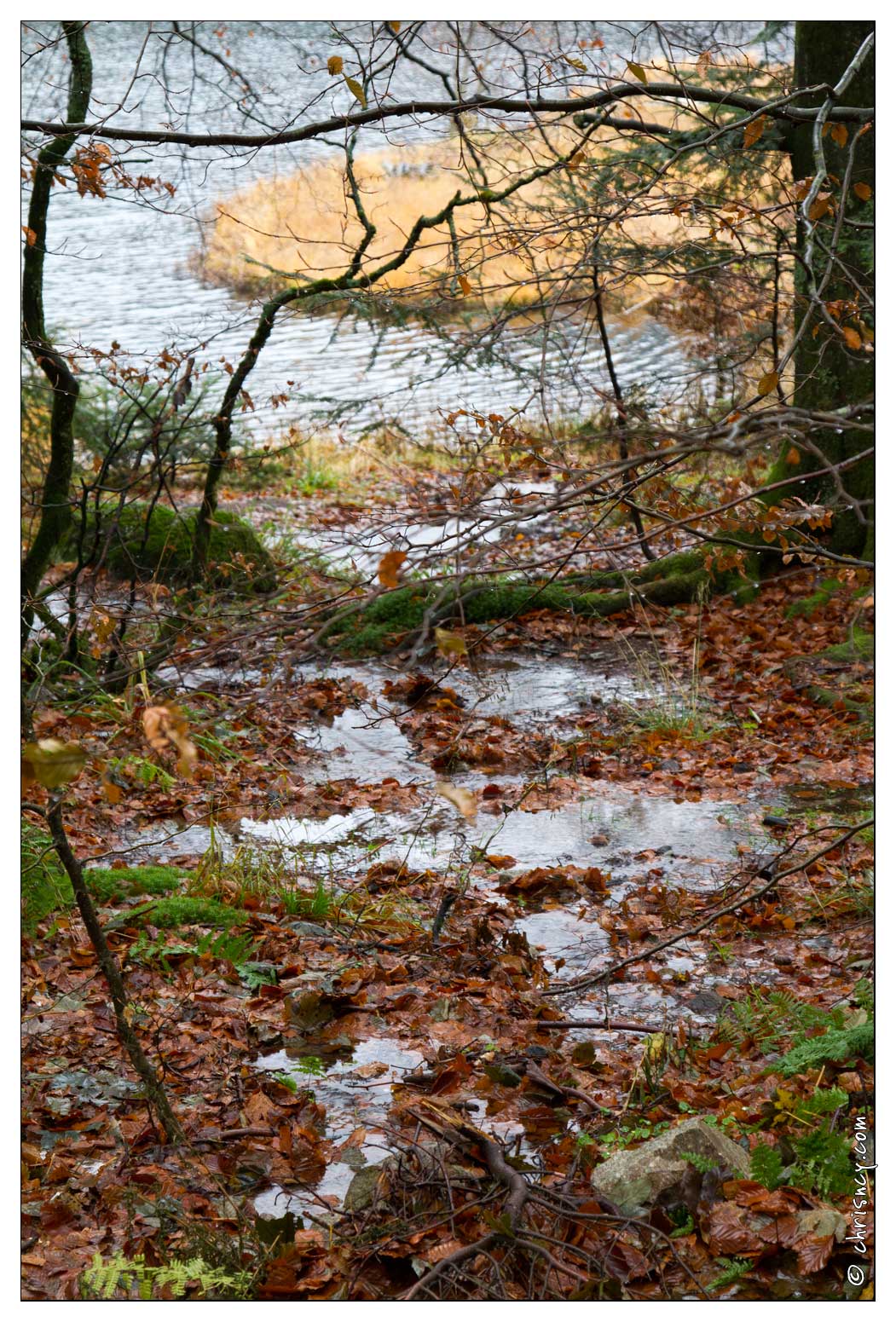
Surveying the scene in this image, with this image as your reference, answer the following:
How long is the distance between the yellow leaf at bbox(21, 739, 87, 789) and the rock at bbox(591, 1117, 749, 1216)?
69.2 inches

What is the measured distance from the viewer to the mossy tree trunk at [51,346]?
17.4 feet

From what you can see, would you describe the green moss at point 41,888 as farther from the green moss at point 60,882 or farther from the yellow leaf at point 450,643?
the yellow leaf at point 450,643

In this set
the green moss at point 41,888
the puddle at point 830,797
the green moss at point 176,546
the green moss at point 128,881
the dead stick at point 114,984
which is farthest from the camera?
the green moss at point 176,546

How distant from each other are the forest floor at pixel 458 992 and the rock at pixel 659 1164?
0.8 inches

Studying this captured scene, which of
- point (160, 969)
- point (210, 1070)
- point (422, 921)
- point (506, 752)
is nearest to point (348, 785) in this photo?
point (506, 752)

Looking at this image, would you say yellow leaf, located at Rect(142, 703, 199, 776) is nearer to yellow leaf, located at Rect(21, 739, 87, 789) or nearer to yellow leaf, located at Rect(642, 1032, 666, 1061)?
yellow leaf, located at Rect(21, 739, 87, 789)

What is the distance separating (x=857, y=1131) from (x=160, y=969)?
2.31 metres

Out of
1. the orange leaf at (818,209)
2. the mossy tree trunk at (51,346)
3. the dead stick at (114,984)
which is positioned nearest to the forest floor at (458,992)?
the dead stick at (114,984)

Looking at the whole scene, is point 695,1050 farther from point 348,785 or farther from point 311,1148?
point 348,785

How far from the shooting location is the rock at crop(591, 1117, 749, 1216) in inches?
104

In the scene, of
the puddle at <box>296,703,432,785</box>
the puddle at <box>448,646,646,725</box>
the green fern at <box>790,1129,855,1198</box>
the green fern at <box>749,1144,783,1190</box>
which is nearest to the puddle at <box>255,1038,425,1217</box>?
the green fern at <box>749,1144,783,1190</box>

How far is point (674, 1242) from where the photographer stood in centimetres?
259

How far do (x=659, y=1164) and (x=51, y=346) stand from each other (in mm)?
4846

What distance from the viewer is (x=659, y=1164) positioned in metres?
2.67
